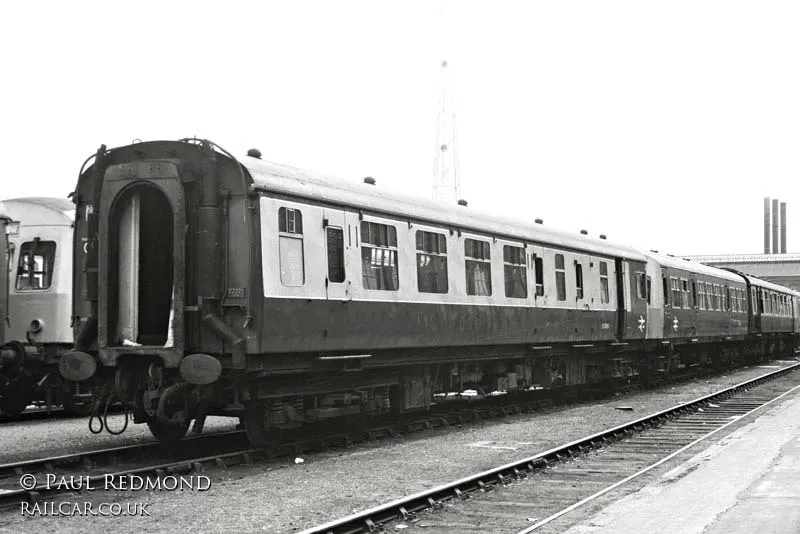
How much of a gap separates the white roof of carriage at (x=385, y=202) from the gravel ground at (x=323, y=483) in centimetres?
318

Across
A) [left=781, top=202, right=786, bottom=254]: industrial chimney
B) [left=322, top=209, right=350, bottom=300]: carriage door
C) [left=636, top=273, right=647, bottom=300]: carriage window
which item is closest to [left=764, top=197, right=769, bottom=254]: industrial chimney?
[left=781, top=202, right=786, bottom=254]: industrial chimney

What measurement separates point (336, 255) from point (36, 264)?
25.9 ft

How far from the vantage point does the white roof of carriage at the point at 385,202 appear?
40.3ft

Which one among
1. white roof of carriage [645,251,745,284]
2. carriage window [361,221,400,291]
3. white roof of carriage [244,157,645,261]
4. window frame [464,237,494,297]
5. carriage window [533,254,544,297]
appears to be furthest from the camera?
white roof of carriage [645,251,745,284]

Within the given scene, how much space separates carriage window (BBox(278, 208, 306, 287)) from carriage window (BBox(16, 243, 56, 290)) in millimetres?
7781

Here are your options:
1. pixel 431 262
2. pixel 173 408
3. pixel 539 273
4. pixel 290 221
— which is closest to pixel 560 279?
pixel 539 273

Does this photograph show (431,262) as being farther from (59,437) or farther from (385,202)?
(59,437)

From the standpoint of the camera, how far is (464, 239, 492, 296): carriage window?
16.8m

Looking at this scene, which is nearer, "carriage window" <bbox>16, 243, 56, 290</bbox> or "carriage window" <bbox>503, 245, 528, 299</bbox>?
"carriage window" <bbox>503, 245, 528, 299</bbox>

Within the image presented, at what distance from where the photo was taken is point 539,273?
64.6ft

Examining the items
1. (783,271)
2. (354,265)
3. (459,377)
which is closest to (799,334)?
(783,271)

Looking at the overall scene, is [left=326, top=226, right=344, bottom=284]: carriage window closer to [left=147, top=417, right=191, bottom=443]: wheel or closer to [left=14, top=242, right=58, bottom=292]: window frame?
[left=147, top=417, right=191, bottom=443]: wheel

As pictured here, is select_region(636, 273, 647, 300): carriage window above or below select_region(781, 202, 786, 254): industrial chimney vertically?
below

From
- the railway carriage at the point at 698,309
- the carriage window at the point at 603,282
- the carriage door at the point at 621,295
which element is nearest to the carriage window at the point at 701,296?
the railway carriage at the point at 698,309
